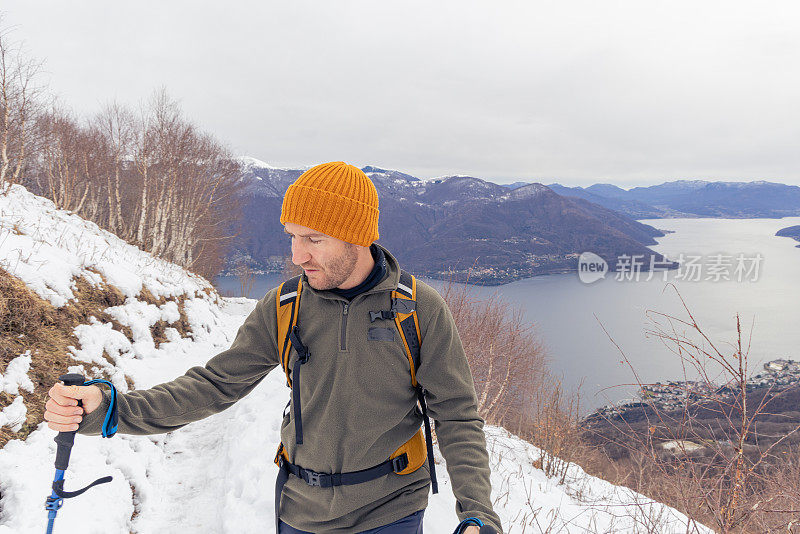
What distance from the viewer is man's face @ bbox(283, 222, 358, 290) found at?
154 centimetres

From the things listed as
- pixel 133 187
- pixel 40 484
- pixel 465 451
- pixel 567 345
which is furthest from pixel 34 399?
pixel 567 345

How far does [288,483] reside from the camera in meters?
1.65

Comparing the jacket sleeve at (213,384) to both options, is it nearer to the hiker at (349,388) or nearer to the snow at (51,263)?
the hiker at (349,388)

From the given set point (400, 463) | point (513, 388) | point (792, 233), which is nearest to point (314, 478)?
point (400, 463)

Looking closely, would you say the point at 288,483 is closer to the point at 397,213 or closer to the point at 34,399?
the point at 34,399

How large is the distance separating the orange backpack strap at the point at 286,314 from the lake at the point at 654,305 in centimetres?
2200

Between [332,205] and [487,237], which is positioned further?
[487,237]

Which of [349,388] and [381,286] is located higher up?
[381,286]

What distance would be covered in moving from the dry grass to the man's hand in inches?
112

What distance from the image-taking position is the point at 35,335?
14.1ft
